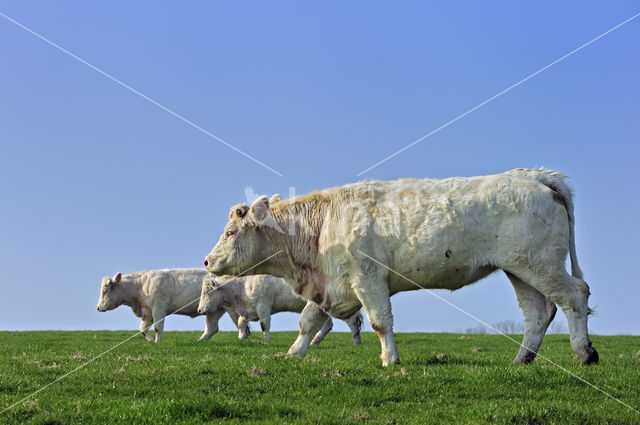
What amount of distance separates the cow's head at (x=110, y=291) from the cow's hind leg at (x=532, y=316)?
20.2 metres

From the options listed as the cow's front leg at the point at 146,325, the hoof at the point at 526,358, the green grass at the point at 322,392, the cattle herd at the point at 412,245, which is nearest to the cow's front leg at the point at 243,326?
the cow's front leg at the point at 146,325

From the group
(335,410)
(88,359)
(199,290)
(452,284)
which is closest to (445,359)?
(452,284)

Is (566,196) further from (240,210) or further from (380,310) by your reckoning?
(240,210)

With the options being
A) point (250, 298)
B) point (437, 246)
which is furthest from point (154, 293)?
point (437, 246)

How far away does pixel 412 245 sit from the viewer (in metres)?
11.0

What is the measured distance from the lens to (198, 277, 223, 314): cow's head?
26.0 m

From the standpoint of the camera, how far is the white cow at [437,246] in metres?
10.8

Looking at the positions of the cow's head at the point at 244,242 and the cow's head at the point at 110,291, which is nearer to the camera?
the cow's head at the point at 244,242

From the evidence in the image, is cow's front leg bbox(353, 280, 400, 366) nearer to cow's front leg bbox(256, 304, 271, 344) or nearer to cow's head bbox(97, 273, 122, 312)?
cow's front leg bbox(256, 304, 271, 344)

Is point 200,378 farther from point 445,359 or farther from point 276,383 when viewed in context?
point 445,359

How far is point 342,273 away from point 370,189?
166cm

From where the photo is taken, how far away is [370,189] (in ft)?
39.0

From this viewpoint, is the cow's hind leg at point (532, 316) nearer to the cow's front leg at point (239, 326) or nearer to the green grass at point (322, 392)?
the green grass at point (322, 392)

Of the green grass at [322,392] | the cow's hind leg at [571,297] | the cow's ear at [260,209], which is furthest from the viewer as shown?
the cow's ear at [260,209]
